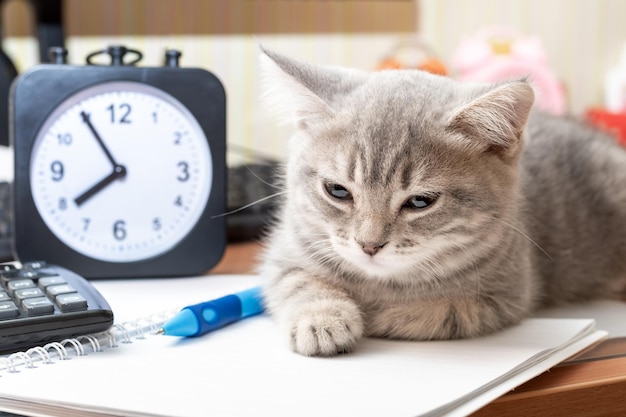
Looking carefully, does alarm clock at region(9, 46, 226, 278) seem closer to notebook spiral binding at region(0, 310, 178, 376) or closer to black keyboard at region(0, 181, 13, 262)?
black keyboard at region(0, 181, 13, 262)

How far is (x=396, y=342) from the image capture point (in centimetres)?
74

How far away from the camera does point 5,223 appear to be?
1.05m

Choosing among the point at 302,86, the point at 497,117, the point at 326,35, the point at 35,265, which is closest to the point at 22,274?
the point at 35,265

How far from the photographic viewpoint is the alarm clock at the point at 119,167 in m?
0.92

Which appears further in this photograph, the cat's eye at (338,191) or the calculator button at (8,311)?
the cat's eye at (338,191)

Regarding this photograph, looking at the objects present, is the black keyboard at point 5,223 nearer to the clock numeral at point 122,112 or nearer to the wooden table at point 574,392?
the clock numeral at point 122,112

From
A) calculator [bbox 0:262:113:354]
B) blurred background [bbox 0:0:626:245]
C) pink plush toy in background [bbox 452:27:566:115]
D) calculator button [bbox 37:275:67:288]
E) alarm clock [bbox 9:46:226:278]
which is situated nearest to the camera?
calculator [bbox 0:262:113:354]

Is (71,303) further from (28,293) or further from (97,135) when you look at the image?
(97,135)

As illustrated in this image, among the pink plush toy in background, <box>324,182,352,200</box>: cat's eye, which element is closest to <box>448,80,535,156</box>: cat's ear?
<box>324,182,352,200</box>: cat's eye

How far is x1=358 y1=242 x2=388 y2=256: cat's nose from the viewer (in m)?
0.73

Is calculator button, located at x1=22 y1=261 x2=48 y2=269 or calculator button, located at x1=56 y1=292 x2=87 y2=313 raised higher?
calculator button, located at x1=56 y1=292 x2=87 y2=313

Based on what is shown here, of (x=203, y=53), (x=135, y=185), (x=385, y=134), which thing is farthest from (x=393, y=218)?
(x=203, y=53)

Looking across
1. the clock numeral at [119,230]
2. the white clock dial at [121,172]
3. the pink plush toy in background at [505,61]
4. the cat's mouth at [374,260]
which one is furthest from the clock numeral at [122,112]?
the pink plush toy in background at [505,61]

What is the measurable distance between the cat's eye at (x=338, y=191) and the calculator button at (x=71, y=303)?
10.8 inches
